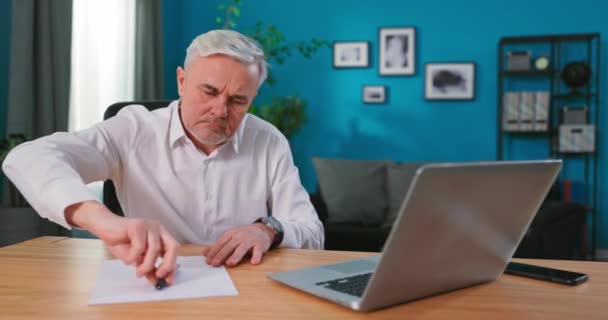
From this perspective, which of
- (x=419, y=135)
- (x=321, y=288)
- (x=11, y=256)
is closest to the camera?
(x=321, y=288)

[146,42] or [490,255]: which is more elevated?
[146,42]

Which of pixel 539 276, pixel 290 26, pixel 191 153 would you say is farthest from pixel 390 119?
pixel 539 276

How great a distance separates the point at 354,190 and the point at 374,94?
1408 mm

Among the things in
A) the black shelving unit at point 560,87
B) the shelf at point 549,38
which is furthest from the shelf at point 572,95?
the shelf at point 549,38

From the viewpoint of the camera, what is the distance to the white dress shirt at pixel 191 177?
5.36ft

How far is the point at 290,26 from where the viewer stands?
18.2ft

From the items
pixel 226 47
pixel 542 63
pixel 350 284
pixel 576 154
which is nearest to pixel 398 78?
pixel 542 63

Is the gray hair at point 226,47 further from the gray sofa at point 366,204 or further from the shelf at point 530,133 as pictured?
the shelf at point 530,133

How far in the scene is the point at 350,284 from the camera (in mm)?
957

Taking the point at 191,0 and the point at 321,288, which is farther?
the point at 191,0

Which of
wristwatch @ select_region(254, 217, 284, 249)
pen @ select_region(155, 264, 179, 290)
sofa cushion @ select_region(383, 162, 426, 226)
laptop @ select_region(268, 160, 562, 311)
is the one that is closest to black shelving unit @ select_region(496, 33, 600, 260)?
sofa cushion @ select_region(383, 162, 426, 226)

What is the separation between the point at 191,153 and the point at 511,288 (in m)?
0.97

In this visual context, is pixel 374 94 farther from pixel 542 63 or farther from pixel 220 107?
pixel 220 107

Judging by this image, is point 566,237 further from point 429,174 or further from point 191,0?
point 191,0
